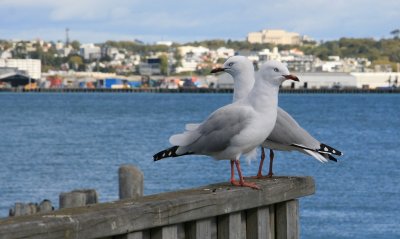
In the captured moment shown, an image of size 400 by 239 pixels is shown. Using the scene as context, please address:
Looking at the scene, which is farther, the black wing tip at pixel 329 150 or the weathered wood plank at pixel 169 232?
the black wing tip at pixel 329 150

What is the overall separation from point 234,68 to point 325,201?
26440 mm

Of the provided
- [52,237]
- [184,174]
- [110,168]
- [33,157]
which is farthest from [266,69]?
[33,157]

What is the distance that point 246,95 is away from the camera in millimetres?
6680

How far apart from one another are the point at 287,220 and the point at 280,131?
3.73ft

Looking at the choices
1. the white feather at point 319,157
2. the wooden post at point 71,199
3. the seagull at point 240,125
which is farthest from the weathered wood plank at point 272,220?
the wooden post at point 71,199

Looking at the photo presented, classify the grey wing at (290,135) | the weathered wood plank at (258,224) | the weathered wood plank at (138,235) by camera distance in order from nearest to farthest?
the weathered wood plank at (138,235) < the weathered wood plank at (258,224) < the grey wing at (290,135)

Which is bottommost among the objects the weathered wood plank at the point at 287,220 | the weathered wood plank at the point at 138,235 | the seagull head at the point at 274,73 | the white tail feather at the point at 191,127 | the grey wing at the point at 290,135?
the weathered wood plank at the point at 287,220

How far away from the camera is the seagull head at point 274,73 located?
20.0 ft

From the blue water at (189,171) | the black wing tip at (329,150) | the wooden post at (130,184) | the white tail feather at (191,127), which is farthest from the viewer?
the blue water at (189,171)

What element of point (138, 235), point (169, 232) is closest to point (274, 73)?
point (169, 232)

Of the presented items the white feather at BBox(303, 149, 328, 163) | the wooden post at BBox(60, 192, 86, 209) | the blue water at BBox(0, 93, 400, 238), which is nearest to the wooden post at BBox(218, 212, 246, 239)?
the white feather at BBox(303, 149, 328, 163)

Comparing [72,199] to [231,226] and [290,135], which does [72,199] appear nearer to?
[290,135]

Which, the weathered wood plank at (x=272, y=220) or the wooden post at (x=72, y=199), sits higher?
the weathered wood plank at (x=272, y=220)

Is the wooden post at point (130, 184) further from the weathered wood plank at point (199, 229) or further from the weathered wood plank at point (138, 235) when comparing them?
the weathered wood plank at point (138, 235)
